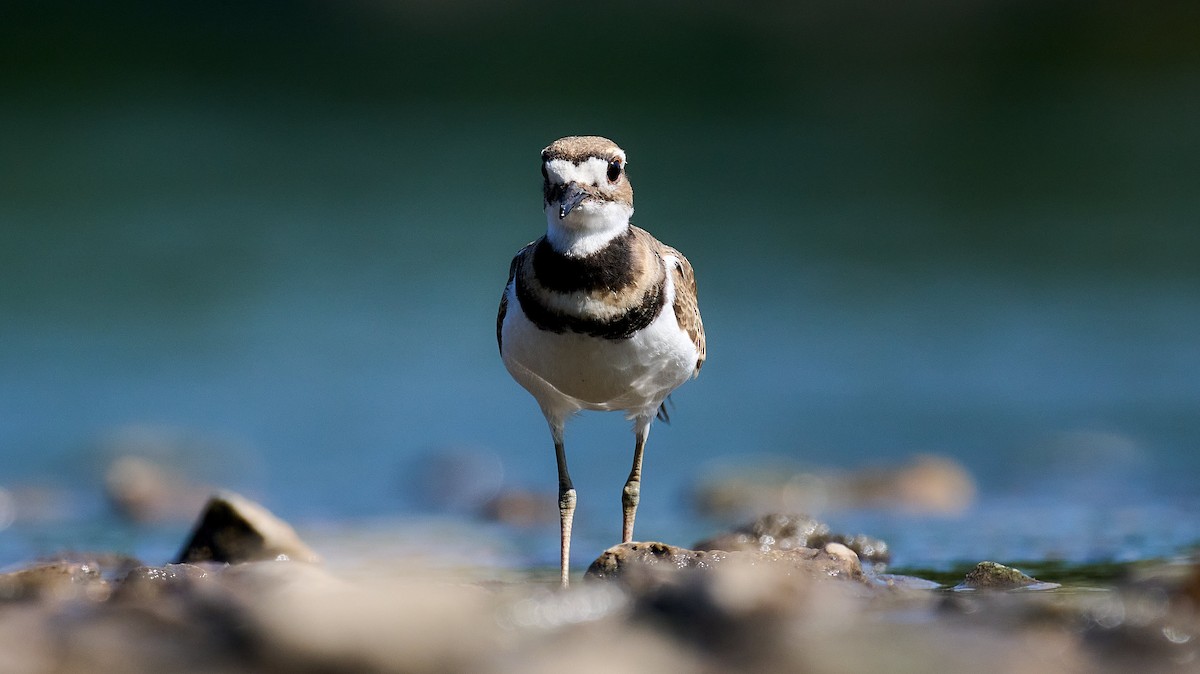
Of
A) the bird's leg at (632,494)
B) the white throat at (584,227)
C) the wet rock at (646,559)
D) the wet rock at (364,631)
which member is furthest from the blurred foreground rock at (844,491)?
the wet rock at (364,631)

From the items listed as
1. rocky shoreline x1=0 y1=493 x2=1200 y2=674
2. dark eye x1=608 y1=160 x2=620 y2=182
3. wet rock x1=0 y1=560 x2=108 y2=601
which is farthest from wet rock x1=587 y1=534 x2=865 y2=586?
wet rock x1=0 y1=560 x2=108 y2=601

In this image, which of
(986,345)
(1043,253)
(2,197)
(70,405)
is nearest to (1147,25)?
(1043,253)

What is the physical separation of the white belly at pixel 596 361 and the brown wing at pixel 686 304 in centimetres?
6

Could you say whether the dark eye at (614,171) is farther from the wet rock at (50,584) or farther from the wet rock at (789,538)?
the wet rock at (50,584)

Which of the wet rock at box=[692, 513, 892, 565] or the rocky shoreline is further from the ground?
the wet rock at box=[692, 513, 892, 565]

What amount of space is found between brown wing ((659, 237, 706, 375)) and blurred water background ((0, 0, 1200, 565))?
5.07 ft

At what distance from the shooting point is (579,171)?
5.39 m

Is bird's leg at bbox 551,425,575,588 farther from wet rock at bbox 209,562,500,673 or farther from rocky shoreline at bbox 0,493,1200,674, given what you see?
wet rock at bbox 209,562,500,673

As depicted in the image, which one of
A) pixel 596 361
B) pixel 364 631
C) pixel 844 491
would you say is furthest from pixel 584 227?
pixel 844 491

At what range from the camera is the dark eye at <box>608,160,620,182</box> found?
548cm

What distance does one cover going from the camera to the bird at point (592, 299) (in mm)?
5414

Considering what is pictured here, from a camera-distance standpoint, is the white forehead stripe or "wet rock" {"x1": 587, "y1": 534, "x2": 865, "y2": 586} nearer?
"wet rock" {"x1": 587, "y1": 534, "x2": 865, "y2": 586}

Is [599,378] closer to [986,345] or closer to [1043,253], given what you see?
[986,345]

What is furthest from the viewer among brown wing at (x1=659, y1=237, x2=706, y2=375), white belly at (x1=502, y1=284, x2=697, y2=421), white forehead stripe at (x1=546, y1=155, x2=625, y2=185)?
brown wing at (x1=659, y1=237, x2=706, y2=375)
